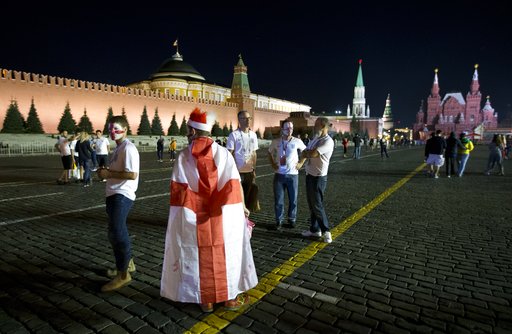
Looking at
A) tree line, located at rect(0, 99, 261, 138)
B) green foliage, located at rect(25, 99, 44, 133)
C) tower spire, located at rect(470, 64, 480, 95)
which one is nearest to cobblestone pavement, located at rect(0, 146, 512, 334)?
tree line, located at rect(0, 99, 261, 138)

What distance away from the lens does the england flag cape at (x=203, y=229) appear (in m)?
2.56

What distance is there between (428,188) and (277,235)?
6.44m

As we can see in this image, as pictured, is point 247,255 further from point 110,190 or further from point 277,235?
point 277,235

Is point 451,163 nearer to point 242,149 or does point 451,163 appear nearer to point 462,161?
point 462,161

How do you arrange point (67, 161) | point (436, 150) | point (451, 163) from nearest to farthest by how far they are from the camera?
point (67, 161) < point (436, 150) < point (451, 163)

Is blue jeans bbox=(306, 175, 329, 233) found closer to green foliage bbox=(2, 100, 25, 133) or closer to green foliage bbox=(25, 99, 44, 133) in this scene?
green foliage bbox=(2, 100, 25, 133)

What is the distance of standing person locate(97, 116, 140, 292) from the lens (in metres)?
3.14

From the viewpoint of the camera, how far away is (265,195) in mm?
8242

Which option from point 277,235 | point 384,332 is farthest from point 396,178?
point 384,332

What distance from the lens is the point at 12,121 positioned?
93.8ft

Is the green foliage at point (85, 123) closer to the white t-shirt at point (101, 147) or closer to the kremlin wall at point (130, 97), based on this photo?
the kremlin wall at point (130, 97)

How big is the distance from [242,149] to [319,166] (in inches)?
49.3

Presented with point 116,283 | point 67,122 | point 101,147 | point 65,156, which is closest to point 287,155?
point 116,283

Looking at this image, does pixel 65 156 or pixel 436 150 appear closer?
pixel 65 156
